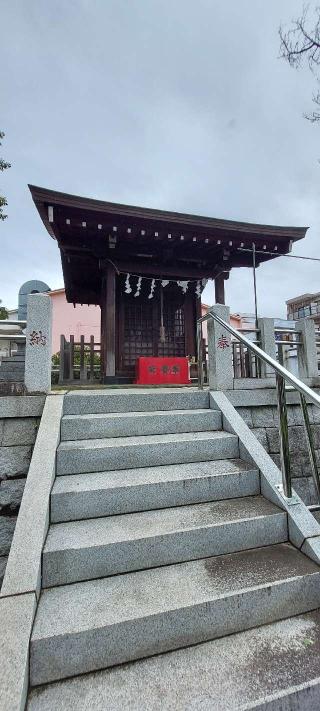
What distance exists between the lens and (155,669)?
5.34 ft

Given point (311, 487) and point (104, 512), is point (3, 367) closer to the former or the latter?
point (104, 512)

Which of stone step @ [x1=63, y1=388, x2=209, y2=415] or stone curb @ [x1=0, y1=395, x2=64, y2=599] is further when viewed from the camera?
stone step @ [x1=63, y1=388, x2=209, y2=415]

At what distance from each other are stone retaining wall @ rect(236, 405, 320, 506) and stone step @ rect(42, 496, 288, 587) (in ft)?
5.32

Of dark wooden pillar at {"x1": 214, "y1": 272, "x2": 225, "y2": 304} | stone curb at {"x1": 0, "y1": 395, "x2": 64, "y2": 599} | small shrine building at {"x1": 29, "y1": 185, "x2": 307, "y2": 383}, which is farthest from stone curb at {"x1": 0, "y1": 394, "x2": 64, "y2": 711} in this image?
dark wooden pillar at {"x1": 214, "y1": 272, "x2": 225, "y2": 304}

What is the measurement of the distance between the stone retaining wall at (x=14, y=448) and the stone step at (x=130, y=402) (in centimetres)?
35

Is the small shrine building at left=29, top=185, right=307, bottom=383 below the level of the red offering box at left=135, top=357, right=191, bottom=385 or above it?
above

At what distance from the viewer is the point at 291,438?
4.36 meters

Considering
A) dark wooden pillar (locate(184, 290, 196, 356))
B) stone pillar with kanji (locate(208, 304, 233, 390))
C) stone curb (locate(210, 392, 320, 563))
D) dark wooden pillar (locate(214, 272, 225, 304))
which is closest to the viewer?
stone curb (locate(210, 392, 320, 563))

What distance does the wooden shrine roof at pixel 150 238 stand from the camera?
686 cm

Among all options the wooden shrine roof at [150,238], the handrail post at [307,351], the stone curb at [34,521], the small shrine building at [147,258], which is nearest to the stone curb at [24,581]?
the stone curb at [34,521]

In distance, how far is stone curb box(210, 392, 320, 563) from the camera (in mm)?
2277

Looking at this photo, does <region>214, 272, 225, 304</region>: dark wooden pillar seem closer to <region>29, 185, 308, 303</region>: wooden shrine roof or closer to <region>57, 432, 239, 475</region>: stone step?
<region>29, 185, 308, 303</region>: wooden shrine roof

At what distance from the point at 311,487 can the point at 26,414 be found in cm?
379

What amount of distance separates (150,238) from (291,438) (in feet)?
18.5
